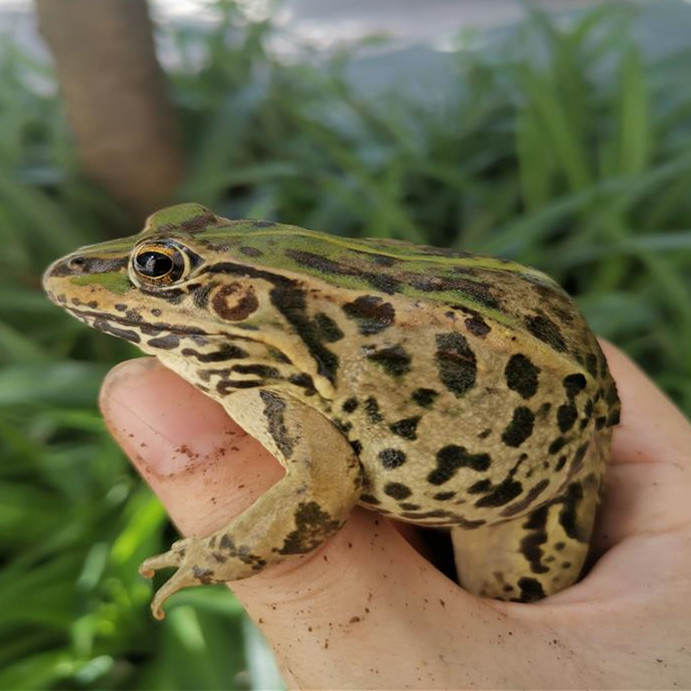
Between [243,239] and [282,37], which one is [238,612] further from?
[282,37]

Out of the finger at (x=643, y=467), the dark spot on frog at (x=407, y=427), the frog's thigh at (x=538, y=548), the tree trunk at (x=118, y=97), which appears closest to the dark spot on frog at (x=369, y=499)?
the dark spot on frog at (x=407, y=427)

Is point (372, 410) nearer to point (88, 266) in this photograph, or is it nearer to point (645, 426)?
point (88, 266)

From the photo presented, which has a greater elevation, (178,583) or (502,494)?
(502,494)

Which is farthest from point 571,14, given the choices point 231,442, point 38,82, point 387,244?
point 231,442

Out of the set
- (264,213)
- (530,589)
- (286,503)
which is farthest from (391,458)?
(264,213)

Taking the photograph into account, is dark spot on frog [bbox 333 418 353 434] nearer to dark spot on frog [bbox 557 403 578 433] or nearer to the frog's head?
the frog's head

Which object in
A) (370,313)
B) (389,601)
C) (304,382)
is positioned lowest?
(389,601)
